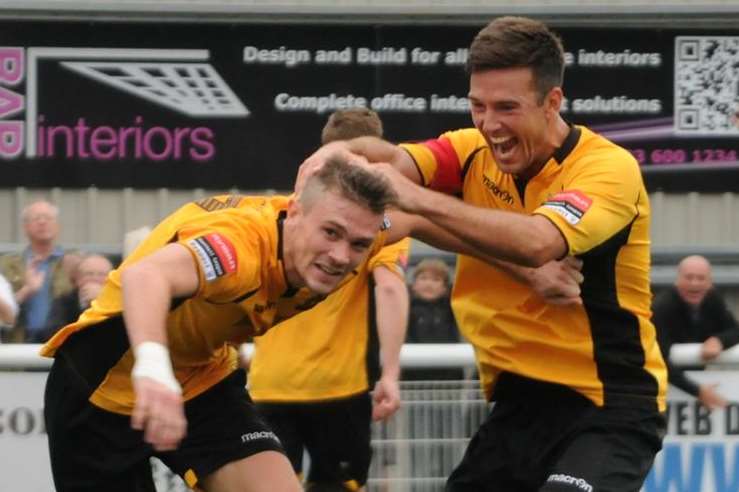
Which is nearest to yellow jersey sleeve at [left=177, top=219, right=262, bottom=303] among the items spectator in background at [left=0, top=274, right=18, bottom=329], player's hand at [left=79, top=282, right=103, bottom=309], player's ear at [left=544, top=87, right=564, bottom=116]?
player's ear at [left=544, top=87, right=564, bottom=116]

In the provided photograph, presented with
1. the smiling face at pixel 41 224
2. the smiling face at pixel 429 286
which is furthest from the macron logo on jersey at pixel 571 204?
the smiling face at pixel 41 224

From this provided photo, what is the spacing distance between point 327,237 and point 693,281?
4.51m

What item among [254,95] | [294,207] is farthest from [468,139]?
[254,95]

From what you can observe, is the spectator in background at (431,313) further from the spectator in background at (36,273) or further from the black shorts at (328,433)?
the black shorts at (328,433)

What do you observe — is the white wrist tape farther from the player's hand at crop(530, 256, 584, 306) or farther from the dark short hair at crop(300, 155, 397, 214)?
the player's hand at crop(530, 256, 584, 306)

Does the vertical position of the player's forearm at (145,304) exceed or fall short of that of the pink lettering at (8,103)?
it falls short

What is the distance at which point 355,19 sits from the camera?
1388 centimetres

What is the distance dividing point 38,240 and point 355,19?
405cm

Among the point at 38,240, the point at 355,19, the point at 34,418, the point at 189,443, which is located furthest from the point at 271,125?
the point at 189,443

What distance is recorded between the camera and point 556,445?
6160mm

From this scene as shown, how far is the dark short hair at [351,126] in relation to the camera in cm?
799

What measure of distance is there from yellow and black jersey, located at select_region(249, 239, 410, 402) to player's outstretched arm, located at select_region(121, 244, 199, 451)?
2.77 m

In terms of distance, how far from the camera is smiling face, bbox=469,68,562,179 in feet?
19.5

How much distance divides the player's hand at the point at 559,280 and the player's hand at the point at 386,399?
1.93 metres
